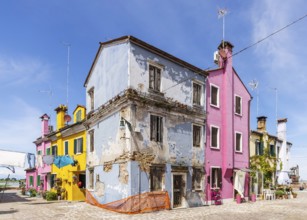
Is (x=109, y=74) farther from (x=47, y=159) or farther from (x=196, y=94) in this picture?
(x=47, y=159)

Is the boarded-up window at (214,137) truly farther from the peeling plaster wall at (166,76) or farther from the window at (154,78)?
the window at (154,78)

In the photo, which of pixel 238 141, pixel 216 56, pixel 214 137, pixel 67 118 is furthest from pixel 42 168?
pixel 216 56

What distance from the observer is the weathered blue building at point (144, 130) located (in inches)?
628

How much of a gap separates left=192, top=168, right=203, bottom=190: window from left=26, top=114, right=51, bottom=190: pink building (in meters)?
16.2

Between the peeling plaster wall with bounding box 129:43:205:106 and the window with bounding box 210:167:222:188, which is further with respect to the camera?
the window with bounding box 210:167:222:188

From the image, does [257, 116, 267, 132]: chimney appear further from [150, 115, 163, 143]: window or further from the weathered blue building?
[150, 115, 163, 143]: window

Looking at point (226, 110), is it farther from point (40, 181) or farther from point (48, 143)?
point (40, 181)

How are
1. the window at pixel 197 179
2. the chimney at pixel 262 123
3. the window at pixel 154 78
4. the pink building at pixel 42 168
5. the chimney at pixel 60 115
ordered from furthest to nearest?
the chimney at pixel 262 123 < the pink building at pixel 42 168 < the chimney at pixel 60 115 < the window at pixel 197 179 < the window at pixel 154 78

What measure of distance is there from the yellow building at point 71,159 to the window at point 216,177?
32.9 feet

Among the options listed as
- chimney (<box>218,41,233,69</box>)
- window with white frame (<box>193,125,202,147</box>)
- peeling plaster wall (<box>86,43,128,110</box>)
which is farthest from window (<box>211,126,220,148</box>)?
peeling plaster wall (<box>86,43,128,110</box>)

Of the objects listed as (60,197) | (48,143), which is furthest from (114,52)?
(48,143)

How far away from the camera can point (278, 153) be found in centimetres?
3366

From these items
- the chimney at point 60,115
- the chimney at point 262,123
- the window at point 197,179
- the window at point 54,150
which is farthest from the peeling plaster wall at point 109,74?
the chimney at point 262,123

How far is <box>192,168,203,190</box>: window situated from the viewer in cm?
1908
